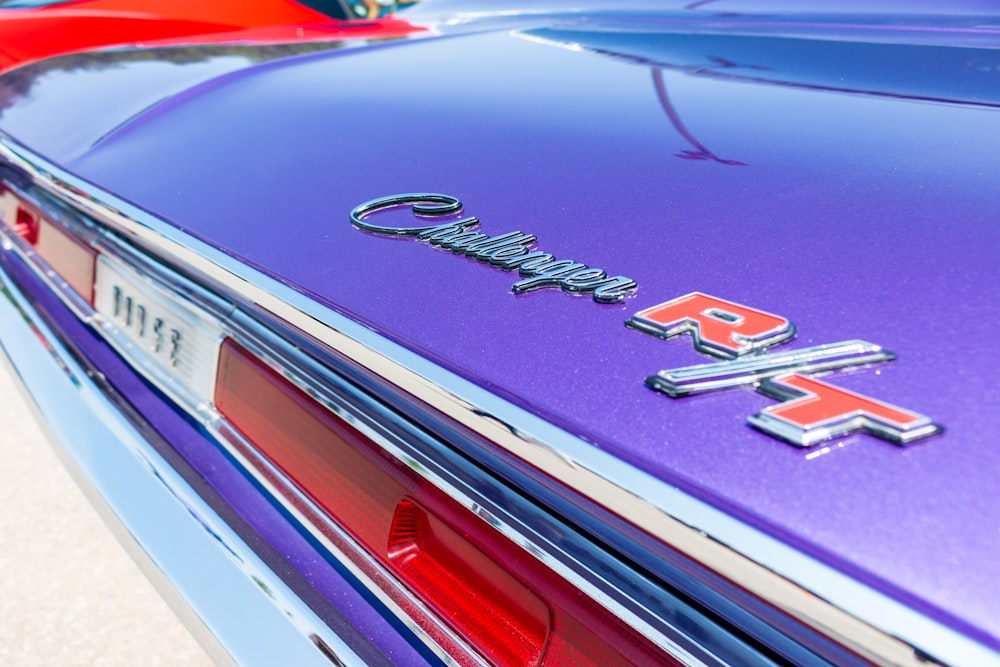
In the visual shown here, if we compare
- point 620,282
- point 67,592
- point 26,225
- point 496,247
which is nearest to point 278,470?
point 496,247

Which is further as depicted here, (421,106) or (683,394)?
(421,106)

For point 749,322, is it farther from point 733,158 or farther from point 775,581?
point 733,158

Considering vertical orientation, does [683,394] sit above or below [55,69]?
above

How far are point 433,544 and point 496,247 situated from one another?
0.29 meters

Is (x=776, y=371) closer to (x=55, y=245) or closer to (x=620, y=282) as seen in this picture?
(x=620, y=282)

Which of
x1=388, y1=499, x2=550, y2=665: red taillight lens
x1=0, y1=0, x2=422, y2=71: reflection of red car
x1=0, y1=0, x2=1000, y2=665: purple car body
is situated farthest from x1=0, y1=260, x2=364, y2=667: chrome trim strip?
x1=0, y1=0, x2=422, y2=71: reflection of red car

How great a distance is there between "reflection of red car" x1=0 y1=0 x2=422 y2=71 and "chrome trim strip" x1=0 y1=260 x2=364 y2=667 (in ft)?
2.47

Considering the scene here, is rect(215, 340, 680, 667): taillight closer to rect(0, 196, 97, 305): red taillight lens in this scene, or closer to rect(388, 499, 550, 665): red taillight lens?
rect(388, 499, 550, 665): red taillight lens

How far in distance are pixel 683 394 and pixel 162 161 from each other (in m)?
0.97

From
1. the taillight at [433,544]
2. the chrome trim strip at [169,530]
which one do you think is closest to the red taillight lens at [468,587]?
the taillight at [433,544]

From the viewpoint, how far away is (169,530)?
1.22m

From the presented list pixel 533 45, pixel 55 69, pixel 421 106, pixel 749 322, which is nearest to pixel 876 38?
pixel 533 45

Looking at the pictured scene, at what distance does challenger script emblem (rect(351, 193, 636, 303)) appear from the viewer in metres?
0.80

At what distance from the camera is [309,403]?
3.44 feet
